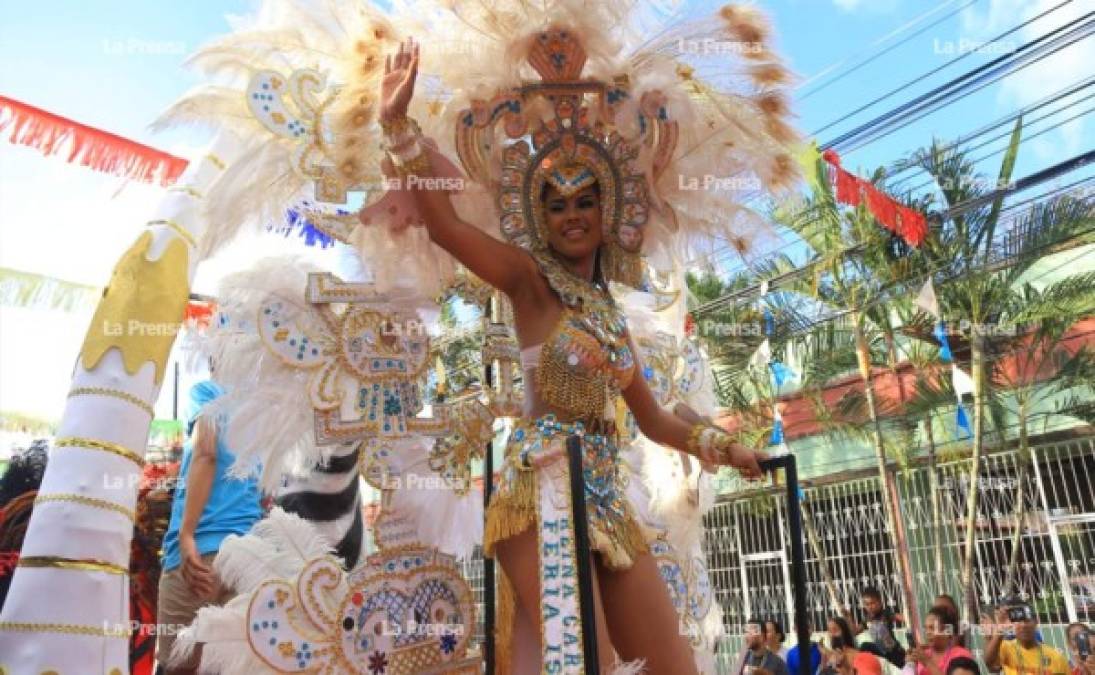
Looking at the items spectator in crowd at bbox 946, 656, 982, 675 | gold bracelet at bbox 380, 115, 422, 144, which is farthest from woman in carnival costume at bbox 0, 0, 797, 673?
spectator in crowd at bbox 946, 656, 982, 675

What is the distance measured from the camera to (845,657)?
255 inches

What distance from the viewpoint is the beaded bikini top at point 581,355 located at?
246cm

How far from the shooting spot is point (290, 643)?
2572 mm

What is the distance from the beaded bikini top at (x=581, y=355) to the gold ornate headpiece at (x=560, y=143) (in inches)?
8.2

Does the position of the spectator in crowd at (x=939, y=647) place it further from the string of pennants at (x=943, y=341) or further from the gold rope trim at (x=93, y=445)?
the gold rope trim at (x=93, y=445)

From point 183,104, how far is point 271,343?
2.96 ft

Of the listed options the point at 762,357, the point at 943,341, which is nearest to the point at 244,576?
the point at 943,341

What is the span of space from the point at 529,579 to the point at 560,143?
1.31 m

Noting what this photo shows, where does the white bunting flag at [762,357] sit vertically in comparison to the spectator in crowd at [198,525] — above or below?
above

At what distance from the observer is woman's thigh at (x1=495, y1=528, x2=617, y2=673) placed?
2.26 metres

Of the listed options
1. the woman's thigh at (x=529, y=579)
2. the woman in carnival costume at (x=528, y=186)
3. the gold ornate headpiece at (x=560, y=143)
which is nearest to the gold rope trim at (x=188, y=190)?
the woman in carnival costume at (x=528, y=186)

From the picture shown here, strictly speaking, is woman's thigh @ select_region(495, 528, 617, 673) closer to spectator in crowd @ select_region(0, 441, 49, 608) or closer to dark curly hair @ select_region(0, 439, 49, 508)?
spectator in crowd @ select_region(0, 441, 49, 608)

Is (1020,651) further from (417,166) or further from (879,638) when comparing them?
(417,166)

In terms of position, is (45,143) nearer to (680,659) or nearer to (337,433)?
(337,433)
